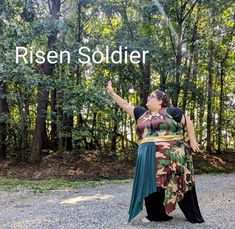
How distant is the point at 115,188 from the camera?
749cm

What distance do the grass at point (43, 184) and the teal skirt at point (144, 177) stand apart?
12.5 feet

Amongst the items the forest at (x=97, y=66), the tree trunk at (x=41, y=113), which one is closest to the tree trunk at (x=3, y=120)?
the forest at (x=97, y=66)

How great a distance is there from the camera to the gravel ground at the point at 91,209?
4.02 meters

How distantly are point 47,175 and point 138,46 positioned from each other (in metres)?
4.37

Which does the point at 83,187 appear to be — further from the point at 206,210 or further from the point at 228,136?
the point at 228,136

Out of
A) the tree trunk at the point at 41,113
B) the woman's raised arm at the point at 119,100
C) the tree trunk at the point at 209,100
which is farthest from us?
the tree trunk at the point at 209,100

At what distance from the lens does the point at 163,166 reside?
387 centimetres

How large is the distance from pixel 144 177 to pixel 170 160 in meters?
0.35

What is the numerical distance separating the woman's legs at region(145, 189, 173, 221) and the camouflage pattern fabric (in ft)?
0.45

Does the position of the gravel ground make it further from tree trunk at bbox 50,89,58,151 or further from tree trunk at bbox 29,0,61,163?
tree trunk at bbox 50,89,58,151

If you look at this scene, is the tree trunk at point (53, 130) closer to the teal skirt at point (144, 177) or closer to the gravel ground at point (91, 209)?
the gravel ground at point (91, 209)

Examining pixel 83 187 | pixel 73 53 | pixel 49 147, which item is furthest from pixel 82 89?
pixel 49 147

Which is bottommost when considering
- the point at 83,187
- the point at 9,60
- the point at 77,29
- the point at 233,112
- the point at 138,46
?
the point at 83,187

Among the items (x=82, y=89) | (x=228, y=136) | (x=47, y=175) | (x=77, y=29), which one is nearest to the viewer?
(x=82, y=89)
